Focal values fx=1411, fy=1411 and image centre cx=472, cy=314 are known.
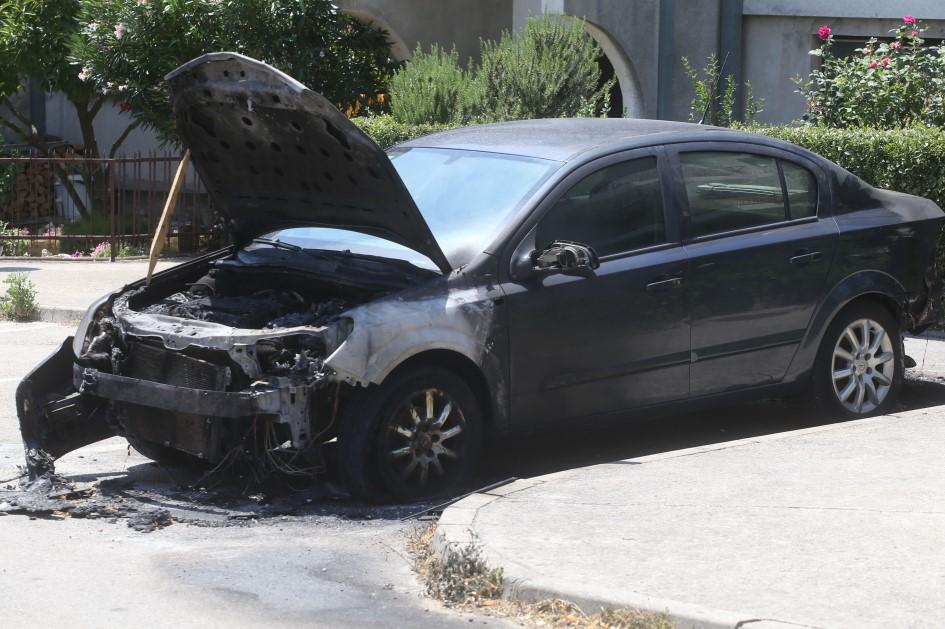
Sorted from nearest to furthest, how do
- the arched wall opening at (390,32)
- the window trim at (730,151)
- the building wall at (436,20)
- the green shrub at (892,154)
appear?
1. the window trim at (730,151)
2. the green shrub at (892,154)
3. the arched wall opening at (390,32)
4. the building wall at (436,20)

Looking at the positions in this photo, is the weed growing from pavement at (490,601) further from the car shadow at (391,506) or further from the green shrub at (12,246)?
the green shrub at (12,246)

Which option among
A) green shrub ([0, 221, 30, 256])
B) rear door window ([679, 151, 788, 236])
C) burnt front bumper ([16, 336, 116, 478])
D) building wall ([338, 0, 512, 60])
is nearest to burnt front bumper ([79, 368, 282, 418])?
burnt front bumper ([16, 336, 116, 478])

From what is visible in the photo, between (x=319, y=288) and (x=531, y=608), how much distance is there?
2.49 m

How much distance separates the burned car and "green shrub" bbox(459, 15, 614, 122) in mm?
5662

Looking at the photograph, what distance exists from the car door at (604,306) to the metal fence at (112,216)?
10006 millimetres

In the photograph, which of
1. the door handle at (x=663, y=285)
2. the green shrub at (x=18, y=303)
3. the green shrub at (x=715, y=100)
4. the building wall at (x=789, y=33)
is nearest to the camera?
the door handle at (x=663, y=285)

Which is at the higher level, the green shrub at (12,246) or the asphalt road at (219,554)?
the green shrub at (12,246)

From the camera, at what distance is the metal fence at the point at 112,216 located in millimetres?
17359

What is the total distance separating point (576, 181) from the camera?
7.07 m

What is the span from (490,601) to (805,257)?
348 centimetres

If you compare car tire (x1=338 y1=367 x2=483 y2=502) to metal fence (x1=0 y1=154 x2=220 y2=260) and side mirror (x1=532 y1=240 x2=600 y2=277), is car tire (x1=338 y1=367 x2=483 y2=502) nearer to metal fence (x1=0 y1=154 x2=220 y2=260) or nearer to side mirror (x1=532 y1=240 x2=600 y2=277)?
side mirror (x1=532 y1=240 x2=600 y2=277)

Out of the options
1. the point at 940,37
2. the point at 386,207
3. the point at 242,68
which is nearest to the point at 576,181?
the point at 386,207

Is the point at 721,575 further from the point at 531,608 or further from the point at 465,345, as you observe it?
the point at 465,345

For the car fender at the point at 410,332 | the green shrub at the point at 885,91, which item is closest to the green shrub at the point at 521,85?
the green shrub at the point at 885,91
